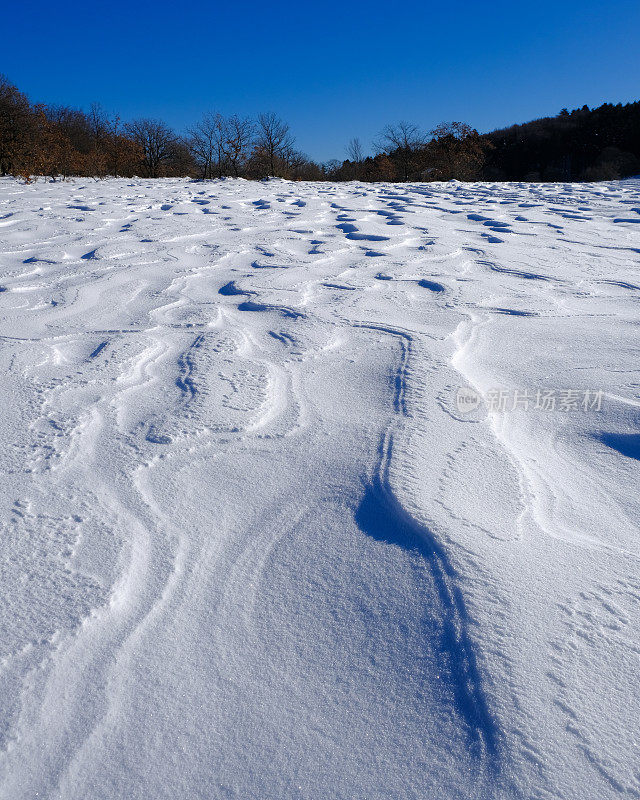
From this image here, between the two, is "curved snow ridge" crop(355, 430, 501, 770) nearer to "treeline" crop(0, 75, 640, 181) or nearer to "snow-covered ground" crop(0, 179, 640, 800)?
"snow-covered ground" crop(0, 179, 640, 800)

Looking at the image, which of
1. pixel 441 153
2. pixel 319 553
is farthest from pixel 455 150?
pixel 319 553

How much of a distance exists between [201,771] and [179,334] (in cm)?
152

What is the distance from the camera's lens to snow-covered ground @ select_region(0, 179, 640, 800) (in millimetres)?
620

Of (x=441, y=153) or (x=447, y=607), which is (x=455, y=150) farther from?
(x=447, y=607)

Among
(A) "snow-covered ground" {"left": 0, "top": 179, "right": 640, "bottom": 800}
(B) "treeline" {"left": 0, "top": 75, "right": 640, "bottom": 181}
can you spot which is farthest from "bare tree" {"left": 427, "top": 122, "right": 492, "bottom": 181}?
(A) "snow-covered ground" {"left": 0, "top": 179, "right": 640, "bottom": 800}

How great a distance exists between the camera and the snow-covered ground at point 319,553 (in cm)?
62

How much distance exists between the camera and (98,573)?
2.79 feet

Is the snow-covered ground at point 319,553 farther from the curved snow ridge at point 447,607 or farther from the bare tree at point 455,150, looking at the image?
the bare tree at point 455,150

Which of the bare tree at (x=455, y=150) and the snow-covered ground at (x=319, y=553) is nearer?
the snow-covered ground at (x=319, y=553)

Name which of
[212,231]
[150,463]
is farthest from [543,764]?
[212,231]

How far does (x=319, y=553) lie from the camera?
92 cm

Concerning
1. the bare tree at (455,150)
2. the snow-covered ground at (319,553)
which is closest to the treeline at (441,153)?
the bare tree at (455,150)

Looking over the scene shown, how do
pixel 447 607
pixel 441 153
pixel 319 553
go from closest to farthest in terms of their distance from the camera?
pixel 447 607 < pixel 319 553 < pixel 441 153

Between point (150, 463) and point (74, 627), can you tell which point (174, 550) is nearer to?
point (74, 627)
